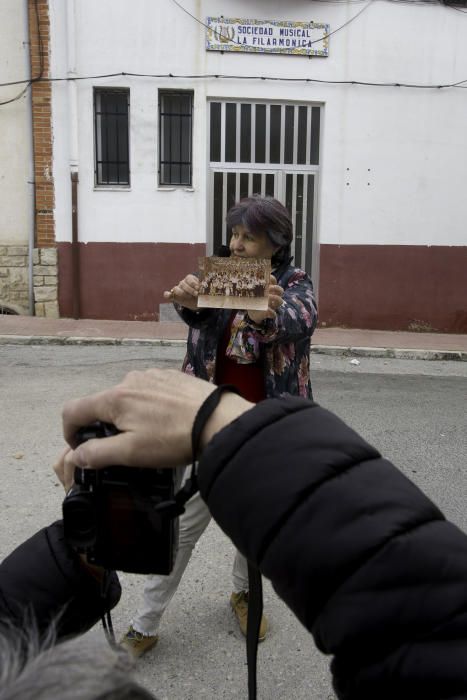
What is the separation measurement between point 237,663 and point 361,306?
858 cm

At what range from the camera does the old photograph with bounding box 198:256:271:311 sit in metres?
2.48

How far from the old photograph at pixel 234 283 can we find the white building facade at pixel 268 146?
26.0ft

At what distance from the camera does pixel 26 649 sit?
790 mm

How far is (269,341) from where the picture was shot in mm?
2625

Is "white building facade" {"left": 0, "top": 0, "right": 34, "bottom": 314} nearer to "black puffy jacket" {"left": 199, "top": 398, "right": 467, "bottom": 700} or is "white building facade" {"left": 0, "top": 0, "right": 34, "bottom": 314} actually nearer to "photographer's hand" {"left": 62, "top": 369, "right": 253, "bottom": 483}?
"photographer's hand" {"left": 62, "top": 369, "right": 253, "bottom": 483}

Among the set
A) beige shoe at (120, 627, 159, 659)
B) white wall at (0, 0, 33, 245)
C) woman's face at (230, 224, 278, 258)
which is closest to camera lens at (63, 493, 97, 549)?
beige shoe at (120, 627, 159, 659)

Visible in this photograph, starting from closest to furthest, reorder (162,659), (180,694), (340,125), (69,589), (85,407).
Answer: (85,407)
(69,589)
(180,694)
(162,659)
(340,125)

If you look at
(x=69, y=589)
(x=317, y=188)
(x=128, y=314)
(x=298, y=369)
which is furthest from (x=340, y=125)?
(x=69, y=589)

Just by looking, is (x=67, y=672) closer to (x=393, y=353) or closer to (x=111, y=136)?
(x=393, y=353)

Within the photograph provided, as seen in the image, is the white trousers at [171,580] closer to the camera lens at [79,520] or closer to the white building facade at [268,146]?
the camera lens at [79,520]

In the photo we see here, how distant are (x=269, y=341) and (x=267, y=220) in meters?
0.56

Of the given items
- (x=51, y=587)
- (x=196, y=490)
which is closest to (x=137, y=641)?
(x=51, y=587)

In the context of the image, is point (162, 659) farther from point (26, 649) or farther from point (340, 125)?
point (340, 125)

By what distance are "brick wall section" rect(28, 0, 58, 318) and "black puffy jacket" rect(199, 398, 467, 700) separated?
10083mm
